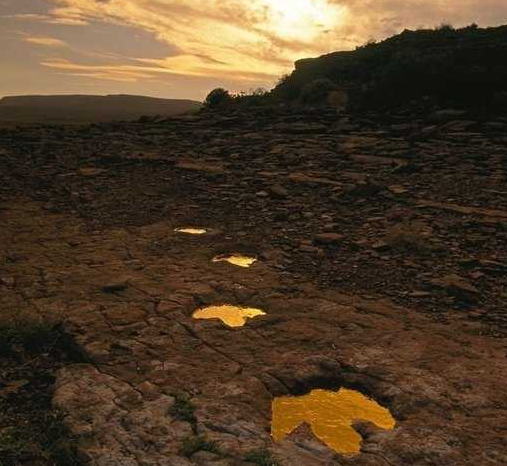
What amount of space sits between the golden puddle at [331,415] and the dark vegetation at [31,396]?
1212mm

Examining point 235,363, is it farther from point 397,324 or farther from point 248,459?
point 397,324

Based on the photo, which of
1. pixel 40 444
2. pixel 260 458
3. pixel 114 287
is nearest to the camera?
pixel 260 458

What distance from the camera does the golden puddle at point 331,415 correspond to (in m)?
3.08

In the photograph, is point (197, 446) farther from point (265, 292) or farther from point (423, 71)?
point (423, 71)

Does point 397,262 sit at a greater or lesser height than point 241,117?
lesser

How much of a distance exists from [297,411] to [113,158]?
26.4 feet

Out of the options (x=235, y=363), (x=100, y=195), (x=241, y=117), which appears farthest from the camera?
(x=241, y=117)

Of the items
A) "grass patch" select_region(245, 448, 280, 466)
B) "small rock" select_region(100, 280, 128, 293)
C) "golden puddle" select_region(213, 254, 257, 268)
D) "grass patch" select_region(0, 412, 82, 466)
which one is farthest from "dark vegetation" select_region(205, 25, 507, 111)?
"grass patch" select_region(0, 412, 82, 466)

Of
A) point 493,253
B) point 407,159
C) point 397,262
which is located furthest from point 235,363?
point 407,159

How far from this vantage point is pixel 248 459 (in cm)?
279

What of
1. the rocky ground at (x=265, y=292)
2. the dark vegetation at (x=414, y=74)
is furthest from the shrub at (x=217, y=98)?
the rocky ground at (x=265, y=292)

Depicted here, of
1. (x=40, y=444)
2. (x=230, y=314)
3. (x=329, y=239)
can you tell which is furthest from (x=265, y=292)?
(x=40, y=444)

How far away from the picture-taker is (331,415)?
3318mm

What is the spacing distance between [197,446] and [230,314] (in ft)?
5.68
